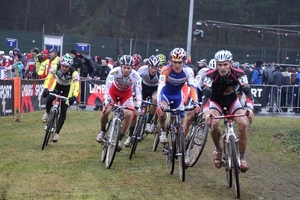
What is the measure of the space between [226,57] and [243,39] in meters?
46.4

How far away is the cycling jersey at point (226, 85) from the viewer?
9.97m

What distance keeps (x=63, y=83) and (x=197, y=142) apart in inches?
157

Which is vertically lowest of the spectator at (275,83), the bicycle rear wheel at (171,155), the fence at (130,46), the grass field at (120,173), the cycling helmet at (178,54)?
the grass field at (120,173)

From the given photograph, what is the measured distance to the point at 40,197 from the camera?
877cm

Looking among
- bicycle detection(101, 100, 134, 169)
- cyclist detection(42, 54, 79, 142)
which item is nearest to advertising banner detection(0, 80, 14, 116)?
cyclist detection(42, 54, 79, 142)

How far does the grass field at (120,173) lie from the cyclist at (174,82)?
1.07m

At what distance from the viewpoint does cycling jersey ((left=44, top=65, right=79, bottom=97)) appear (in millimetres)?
14055

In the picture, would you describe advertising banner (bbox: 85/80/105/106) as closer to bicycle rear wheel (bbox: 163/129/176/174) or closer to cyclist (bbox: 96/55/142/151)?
cyclist (bbox: 96/55/142/151)

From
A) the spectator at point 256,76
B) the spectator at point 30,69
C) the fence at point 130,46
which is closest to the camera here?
the spectator at point 30,69

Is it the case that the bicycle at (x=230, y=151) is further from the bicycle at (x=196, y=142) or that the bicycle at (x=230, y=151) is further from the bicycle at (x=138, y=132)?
the bicycle at (x=138, y=132)

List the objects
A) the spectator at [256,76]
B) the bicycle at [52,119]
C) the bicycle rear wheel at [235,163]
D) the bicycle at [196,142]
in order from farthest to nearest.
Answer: the spectator at [256,76]
the bicycle at [52,119]
the bicycle at [196,142]
the bicycle rear wheel at [235,163]

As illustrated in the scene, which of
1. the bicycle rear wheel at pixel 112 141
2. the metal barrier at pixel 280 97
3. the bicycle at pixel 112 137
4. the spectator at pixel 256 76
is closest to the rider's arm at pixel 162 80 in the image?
the bicycle at pixel 112 137

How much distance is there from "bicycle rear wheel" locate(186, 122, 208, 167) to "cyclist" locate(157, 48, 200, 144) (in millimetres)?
491

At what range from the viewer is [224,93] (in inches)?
406
